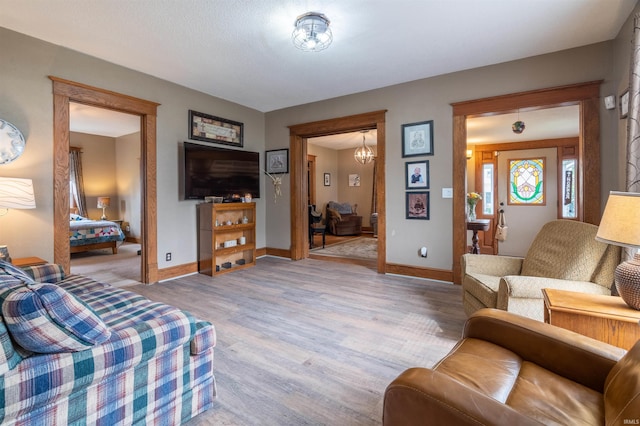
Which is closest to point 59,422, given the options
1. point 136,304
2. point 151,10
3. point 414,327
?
point 136,304

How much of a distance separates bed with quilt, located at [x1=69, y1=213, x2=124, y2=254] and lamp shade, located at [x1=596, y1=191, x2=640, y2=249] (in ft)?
22.9

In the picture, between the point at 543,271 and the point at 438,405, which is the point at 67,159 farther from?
the point at 543,271

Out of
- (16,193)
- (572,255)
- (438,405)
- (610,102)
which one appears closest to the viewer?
(438,405)

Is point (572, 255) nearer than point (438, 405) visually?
No

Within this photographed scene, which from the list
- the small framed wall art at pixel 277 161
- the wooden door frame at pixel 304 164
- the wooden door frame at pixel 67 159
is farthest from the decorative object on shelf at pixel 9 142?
the wooden door frame at pixel 304 164

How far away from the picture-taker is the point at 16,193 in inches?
102

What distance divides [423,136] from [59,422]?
13.6ft

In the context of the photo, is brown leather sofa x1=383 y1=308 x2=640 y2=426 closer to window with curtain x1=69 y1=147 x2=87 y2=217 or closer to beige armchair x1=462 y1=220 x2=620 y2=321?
beige armchair x1=462 y1=220 x2=620 y2=321

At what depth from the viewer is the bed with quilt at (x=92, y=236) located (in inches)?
215

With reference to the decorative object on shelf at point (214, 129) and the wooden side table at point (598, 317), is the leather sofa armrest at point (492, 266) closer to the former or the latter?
the wooden side table at point (598, 317)

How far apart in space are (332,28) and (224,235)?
127 inches

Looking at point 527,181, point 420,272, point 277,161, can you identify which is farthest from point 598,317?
point 527,181

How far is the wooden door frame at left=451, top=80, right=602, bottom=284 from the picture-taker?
3.07 meters

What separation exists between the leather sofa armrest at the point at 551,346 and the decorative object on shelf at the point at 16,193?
3.58m
